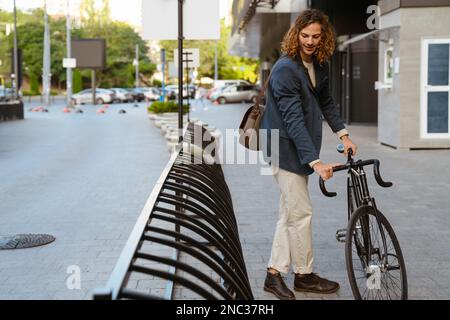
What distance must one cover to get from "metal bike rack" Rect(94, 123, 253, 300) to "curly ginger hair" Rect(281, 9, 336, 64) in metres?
1.10

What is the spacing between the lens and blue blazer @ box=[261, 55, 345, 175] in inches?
202

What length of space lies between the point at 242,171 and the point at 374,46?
43.9ft

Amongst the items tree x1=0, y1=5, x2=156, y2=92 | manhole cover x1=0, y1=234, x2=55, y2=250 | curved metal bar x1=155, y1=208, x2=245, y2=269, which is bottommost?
manhole cover x1=0, y1=234, x2=55, y2=250

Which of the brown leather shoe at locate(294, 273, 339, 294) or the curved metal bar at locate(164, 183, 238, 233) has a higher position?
the curved metal bar at locate(164, 183, 238, 233)

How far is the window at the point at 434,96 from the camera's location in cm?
1641

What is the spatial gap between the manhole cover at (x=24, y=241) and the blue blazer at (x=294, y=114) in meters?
3.02

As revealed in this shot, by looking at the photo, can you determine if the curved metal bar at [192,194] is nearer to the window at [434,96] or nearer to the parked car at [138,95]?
the window at [434,96]

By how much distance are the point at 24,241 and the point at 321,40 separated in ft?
12.6

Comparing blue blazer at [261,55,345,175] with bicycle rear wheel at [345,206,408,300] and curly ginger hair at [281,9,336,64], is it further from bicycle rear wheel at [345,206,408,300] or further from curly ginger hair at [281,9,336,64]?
bicycle rear wheel at [345,206,408,300]

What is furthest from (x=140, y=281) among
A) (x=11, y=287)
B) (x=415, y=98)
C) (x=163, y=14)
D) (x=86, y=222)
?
(x=415, y=98)

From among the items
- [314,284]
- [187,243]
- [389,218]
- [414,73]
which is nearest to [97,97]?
[414,73]

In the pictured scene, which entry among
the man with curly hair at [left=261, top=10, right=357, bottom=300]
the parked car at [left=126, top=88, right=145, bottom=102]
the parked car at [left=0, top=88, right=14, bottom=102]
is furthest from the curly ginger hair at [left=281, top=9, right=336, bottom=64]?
the parked car at [left=126, top=88, right=145, bottom=102]
